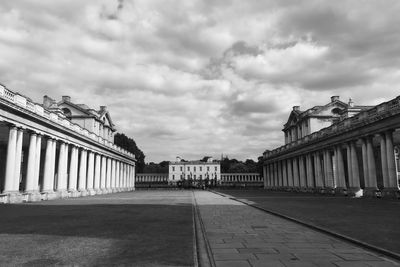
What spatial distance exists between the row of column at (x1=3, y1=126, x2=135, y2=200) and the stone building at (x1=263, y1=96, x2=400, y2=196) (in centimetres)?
3698

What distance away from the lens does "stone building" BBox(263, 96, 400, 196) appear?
38156 millimetres

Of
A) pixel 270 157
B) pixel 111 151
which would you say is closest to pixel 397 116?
pixel 111 151

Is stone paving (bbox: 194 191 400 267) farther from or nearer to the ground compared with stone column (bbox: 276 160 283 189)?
nearer to the ground

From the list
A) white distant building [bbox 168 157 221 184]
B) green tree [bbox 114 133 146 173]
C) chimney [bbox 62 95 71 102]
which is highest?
chimney [bbox 62 95 71 102]

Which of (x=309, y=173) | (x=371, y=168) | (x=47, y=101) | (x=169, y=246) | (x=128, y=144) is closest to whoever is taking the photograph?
(x=169, y=246)

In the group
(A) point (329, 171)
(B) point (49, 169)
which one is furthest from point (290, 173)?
(B) point (49, 169)

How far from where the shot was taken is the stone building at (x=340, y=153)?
38156mm

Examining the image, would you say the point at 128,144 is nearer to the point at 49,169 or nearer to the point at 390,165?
the point at 49,169

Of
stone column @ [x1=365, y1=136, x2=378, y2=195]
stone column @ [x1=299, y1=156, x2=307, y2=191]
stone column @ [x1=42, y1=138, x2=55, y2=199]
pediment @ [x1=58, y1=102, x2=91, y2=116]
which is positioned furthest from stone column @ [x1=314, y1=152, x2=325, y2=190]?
pediment @ [x1=58, y1=102, x2=91, y2=116]

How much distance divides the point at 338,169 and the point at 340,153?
235 cm

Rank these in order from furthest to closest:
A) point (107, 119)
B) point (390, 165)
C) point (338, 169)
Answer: point (107, 119), point (338, 169), point (390, 165)

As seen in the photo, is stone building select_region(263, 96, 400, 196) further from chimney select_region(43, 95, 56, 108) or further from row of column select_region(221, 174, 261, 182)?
row of column select_region(221, 174, 261, 182)

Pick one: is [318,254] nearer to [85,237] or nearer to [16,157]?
[85,237]

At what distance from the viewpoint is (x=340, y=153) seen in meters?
52.2
